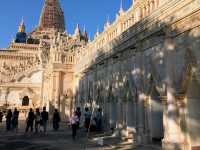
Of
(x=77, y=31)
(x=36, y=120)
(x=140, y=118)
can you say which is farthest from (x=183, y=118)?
(x=77, y=31)

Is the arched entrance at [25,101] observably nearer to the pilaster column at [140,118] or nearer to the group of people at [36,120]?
the group of people at [36,120]

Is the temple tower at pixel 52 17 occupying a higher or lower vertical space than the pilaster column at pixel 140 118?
higher

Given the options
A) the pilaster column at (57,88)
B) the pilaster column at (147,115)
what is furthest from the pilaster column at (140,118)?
the pilaster column at (57,88)

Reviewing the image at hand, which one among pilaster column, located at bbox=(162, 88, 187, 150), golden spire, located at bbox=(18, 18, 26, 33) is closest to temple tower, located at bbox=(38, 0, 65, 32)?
golden spire, located at bbox=(18, 18, 26, 33)

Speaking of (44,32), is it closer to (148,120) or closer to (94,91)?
(94,91)

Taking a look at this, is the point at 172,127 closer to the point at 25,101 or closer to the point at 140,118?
the point at 140,118

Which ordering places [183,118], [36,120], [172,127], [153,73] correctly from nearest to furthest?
[183,118] → [172,127] → [153,73] → [36,120]

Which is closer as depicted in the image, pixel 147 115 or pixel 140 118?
pixel 147 115

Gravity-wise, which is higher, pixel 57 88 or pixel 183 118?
pixel 57 88

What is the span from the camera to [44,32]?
82.9 metres

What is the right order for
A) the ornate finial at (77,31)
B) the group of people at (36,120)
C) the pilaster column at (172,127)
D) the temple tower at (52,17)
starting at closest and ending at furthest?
the pilaster column at (172,127) → the group of people at (36,120) → the ornate finial at (77,31) → the temple tower at (52,17)

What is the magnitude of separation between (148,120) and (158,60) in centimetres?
321

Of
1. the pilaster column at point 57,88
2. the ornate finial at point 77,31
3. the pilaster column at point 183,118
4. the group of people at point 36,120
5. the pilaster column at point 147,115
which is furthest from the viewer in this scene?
the ornate finial at point 77,31

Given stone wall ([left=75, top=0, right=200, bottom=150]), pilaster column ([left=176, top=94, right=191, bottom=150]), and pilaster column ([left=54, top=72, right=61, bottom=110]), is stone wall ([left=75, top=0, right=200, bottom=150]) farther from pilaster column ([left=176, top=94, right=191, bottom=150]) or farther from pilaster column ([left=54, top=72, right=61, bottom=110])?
pilaster column ([left=54, top=72, right=61, bottom=110])
